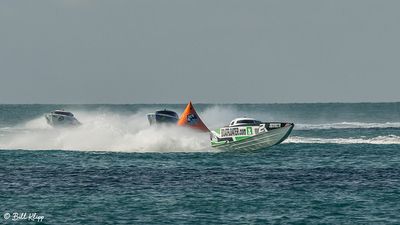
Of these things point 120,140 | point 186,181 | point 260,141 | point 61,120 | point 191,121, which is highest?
point 61,120

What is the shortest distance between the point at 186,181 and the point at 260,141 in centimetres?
1530

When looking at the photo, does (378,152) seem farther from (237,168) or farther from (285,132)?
(237,168)

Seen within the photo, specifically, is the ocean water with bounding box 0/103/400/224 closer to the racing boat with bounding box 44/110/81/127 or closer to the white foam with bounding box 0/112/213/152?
the white foam with bounding box 0/112/213/152

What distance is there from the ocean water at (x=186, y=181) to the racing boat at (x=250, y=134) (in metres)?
0.92

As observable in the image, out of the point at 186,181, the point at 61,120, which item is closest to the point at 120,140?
the point at 186,181

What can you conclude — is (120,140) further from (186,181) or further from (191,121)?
(186,181)

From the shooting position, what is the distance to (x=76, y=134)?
231ft

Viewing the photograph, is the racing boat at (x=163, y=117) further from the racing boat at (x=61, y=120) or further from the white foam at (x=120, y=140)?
the racing boat at (x=61, y=120)

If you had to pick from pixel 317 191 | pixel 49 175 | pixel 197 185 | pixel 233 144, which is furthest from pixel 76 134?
pixel 317 191

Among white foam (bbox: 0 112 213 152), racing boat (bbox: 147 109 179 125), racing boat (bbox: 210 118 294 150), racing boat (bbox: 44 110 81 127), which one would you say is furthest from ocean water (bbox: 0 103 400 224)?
racing boat (bbox: 44 110 81 127)

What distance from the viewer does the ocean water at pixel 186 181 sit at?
33969 millimetres

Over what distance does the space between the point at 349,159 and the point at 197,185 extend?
17141 millimetres

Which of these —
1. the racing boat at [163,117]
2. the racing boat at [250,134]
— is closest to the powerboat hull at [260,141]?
the racing boat at [250,134]

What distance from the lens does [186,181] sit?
44.2 metres
